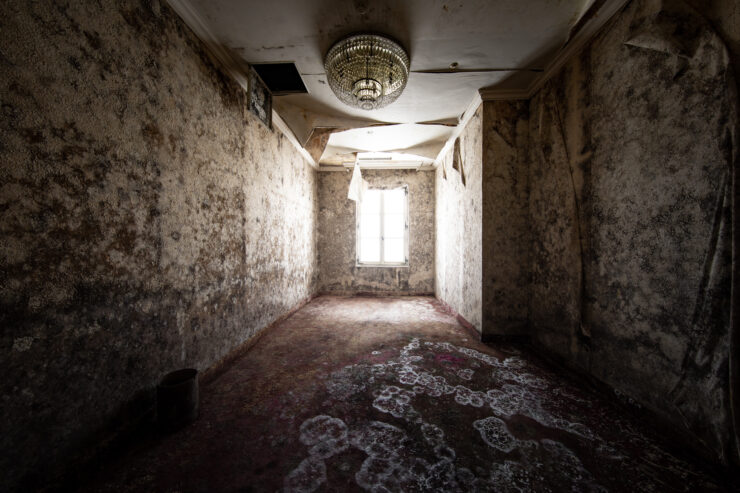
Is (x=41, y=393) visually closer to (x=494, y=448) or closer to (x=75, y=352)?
(x=75, y=352)

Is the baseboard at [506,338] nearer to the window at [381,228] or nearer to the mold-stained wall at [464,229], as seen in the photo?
the mold-stained wall at [464,229]

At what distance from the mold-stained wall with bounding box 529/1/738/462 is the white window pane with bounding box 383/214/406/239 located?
3.38 metres

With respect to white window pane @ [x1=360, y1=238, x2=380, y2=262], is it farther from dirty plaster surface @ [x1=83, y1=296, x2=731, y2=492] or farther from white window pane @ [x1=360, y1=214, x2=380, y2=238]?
dirty plaster surface @ [x1=83, y1=296, x2=731, y2=492]

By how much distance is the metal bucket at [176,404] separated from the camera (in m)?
1.43

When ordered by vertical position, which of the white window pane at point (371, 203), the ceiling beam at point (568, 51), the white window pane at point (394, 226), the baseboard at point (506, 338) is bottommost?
the baseboard at point (506, 338)

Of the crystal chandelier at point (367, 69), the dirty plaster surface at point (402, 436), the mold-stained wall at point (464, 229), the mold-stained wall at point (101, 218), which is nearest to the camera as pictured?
the mold-stained wall at point (101, 218)

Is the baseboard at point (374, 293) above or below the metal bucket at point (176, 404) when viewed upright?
below

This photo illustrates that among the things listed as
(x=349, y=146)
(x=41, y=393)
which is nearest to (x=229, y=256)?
(x=41, y=393)

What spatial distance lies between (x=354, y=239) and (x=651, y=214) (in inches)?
172

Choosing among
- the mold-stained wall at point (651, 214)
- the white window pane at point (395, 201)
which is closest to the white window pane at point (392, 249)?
the white window pane at point (395, 201)

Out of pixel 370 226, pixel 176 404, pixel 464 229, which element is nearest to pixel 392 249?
pixel 370 226

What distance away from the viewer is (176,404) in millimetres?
1446

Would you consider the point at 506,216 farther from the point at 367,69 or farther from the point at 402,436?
the point at 402,436

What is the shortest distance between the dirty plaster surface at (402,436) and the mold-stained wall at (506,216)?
52 cm
